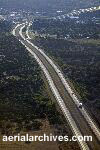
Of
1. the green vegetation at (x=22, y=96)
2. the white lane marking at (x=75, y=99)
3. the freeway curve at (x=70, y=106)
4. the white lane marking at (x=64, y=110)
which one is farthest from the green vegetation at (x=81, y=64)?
the green vegetation at (x=22, y=96)

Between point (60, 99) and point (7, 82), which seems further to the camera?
point (7, 82)

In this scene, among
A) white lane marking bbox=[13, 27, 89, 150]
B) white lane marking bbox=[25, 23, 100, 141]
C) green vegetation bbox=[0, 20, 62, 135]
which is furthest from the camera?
green vegetation bbox=[0, 20, 62, 135]

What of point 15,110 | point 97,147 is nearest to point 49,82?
point 15,110

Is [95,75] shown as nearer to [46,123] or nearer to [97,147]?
[46,123]

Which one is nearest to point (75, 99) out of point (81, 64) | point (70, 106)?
point (70, 106)

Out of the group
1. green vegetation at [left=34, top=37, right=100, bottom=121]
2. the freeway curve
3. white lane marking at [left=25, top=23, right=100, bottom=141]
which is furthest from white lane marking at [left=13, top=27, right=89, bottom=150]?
green vegetation at [left=34, top=37, right=100, bottom=121]

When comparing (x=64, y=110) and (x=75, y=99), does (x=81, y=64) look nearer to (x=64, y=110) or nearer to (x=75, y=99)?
(x=75, y=99)

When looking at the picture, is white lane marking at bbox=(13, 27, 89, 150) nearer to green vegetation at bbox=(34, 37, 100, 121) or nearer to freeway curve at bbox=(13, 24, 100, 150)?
freeway curve at bbox=(13, 24, 100, 150)

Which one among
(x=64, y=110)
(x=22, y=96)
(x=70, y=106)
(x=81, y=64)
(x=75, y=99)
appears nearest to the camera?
(x=64, y=110)
